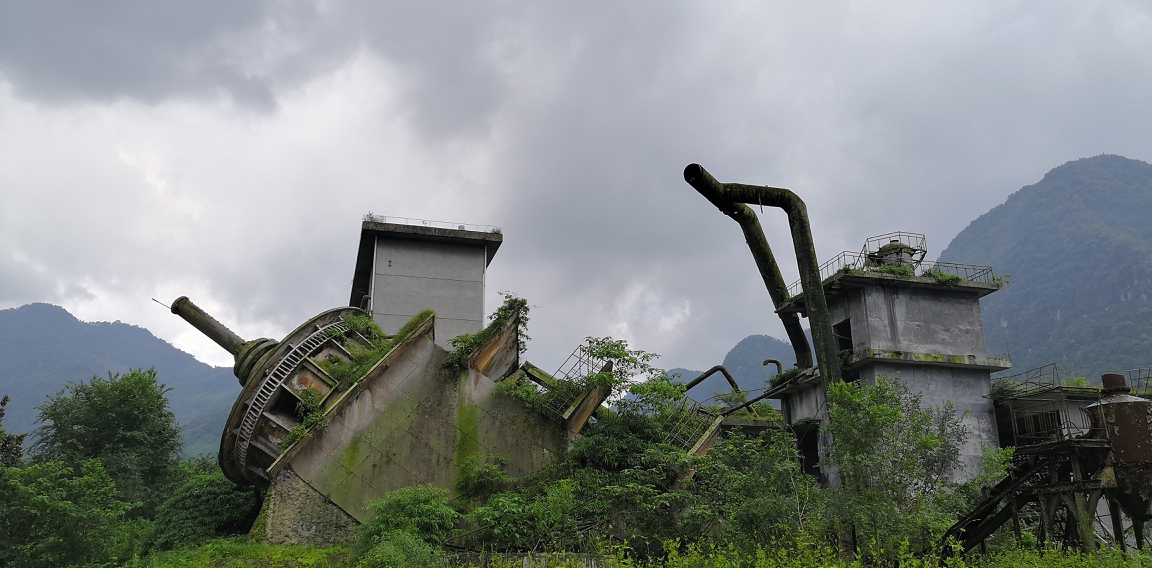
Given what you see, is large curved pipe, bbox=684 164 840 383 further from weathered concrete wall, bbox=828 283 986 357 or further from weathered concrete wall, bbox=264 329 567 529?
weathered concrete wall, bbox=264 329 567 529

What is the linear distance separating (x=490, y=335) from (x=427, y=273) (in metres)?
11.0

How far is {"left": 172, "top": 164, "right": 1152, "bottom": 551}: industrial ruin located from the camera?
52.0 ft

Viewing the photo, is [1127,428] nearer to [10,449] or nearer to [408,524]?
[408,524]

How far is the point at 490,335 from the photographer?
22.9 meters

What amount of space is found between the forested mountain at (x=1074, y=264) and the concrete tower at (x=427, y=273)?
233ft

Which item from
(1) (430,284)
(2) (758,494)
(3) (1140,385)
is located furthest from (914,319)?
(1) (430,284)

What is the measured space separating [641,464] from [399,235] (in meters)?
17.2

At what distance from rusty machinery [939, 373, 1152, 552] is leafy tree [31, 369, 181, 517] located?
29.9 metres

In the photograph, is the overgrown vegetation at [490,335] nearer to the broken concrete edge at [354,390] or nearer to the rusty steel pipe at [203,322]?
the broken concrete edge at [354,390]

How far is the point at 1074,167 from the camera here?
6777 inches

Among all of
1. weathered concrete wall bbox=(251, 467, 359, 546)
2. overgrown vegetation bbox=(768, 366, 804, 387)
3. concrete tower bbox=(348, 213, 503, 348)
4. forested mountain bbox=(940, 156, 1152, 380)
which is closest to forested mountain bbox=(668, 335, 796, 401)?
forested mountain bbox=(940, 156, 1152, 380)

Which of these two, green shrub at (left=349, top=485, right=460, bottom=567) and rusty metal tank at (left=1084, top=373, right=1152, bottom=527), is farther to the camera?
green shrub at (left=349, top=485, right=460, bottom=567)

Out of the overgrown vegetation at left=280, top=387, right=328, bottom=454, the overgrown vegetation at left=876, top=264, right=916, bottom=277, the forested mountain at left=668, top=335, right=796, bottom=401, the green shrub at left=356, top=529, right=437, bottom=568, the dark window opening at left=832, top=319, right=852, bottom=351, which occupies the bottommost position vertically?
the green shrub at left=356, top=529, right=437, bottom=568

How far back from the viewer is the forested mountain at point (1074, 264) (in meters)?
91.8
